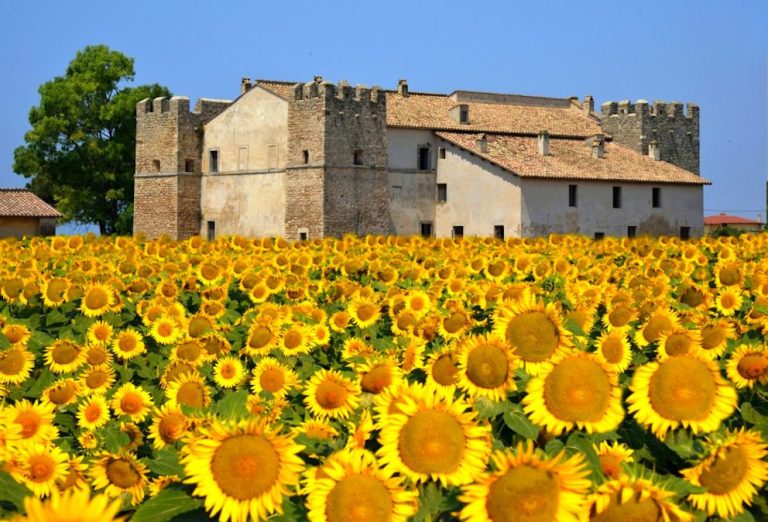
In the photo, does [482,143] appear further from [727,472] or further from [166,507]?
[166,507]

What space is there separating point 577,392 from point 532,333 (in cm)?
51

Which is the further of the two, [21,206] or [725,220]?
[725,220]

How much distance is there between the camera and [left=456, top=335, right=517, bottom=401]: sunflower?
317 cm

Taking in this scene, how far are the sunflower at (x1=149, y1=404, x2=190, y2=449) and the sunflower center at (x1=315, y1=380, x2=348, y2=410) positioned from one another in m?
0.49

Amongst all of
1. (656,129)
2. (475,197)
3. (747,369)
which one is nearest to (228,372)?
(747,369)

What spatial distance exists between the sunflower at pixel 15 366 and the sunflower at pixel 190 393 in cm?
147

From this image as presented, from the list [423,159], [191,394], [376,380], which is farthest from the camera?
[423,159]

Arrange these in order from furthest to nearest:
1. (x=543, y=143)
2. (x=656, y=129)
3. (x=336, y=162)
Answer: (x=656, y=129)
(x=543, y=143)
(x=336, y=162)

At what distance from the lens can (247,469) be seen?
245 centimetres

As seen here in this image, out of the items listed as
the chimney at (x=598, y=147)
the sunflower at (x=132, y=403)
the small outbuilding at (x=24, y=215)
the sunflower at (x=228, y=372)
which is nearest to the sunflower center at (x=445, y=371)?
the sunflower at (x=132, y=403)

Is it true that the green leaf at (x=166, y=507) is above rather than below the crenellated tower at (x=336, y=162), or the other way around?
below

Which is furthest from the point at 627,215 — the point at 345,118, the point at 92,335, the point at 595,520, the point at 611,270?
the point at 595,520

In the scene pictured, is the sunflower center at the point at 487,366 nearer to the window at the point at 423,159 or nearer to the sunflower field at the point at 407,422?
the sunflower field at the point at 407,422

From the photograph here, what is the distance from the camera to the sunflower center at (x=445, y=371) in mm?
3373
